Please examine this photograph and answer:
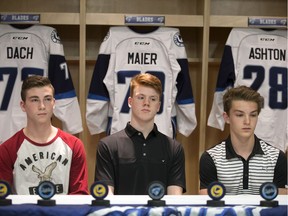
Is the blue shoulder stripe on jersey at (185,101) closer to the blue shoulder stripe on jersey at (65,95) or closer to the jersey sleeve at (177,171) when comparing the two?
the blue shoulder stripe on jersey at (65,95)

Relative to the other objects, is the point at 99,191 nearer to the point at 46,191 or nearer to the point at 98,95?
the point at 46,191

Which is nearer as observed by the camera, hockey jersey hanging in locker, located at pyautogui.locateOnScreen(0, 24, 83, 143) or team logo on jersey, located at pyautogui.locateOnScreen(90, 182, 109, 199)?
team logo on jersey, located at pyautogui.locateOnScreen(90, 182, 109, 199)

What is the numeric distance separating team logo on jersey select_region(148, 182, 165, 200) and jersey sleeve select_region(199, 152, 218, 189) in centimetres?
66

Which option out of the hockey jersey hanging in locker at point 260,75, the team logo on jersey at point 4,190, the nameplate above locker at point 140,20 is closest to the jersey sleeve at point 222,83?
the hockey jersey hanging in locker at point 260,75

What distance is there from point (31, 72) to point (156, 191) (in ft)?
6.98

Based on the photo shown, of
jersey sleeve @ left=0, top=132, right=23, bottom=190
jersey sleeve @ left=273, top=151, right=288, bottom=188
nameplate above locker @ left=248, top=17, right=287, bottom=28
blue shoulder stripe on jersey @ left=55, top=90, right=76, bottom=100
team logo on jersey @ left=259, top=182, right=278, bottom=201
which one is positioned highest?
nameplate above locker @ left=248, top=17, right=287, bottom=28

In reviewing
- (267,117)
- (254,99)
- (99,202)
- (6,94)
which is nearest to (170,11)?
(267,117)

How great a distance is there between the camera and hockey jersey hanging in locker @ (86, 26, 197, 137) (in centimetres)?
363

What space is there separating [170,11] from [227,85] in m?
0.73

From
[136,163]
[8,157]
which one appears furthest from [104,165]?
[8,157]

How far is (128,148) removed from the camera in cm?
241

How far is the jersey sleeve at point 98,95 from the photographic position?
3643mm

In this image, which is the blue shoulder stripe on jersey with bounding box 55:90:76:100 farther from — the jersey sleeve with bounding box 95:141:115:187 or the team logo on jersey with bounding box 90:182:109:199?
the team logo on jersey with bounding box 90:182:109:199

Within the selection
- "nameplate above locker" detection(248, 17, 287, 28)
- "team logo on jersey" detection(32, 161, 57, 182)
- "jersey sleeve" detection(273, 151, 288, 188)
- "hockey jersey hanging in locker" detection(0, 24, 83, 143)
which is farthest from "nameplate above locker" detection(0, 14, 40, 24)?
"jersey sleeve" detection(273, 151, 288, 188)
